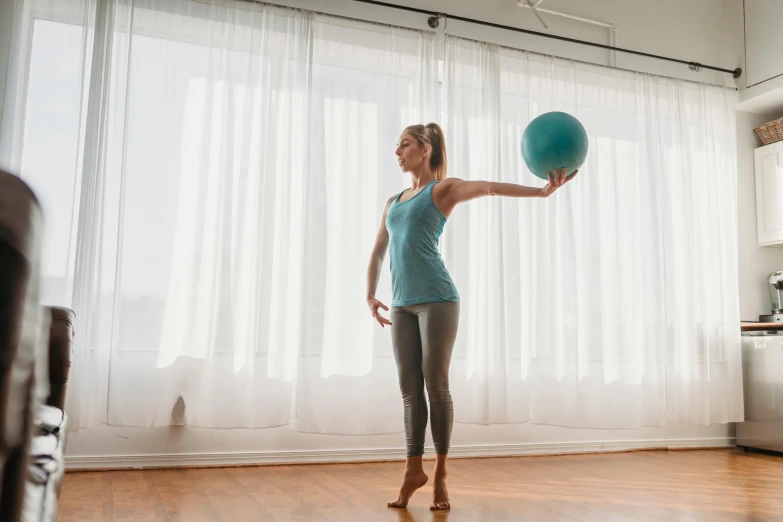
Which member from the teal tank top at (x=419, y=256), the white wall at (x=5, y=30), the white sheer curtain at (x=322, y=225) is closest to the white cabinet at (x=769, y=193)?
the white sheer curtain at (x=322, y=225)

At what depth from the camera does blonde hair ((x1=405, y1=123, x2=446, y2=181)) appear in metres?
2.57

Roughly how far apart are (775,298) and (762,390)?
0.79m

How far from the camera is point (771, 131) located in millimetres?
4449

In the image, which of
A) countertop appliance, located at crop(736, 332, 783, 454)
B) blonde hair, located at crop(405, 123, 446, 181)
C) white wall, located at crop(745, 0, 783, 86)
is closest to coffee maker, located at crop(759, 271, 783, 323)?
countertop appliance, located at crop(736, 332, 783, 454)

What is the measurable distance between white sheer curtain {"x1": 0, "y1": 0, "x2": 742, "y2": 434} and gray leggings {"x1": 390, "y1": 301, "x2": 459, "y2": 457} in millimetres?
875

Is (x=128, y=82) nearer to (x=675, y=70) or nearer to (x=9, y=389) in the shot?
(x=9, y=389)

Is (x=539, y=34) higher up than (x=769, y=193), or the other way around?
(x=539, y=34)

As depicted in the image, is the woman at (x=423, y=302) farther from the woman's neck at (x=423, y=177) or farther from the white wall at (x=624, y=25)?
the white wall at (x=624, y=25)

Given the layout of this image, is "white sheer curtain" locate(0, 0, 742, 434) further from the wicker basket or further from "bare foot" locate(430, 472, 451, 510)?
"bare foot" locate(430, 472, 451, 510)

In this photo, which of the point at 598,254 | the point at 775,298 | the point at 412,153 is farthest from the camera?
the point at 775,298

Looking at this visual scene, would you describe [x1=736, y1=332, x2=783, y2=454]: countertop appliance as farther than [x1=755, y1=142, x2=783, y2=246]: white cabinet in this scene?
No

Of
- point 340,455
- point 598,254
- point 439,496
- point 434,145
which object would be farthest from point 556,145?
point 340,455

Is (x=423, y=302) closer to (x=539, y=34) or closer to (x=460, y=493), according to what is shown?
(x=460, y=493)

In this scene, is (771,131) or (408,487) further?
(771,131)
